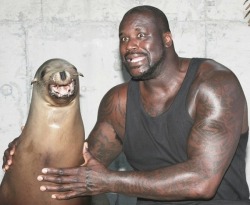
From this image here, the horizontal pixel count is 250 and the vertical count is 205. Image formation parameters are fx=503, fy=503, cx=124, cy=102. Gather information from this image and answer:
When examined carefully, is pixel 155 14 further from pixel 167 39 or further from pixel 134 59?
→ pixel 134 59

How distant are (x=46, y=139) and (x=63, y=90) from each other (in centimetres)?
30

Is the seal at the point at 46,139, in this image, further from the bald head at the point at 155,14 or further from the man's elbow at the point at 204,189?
the man's elbow at the point at 204,189

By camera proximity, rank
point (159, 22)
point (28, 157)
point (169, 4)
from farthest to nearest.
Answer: point (169, 4) < point (159, 22) < point (28, 157)

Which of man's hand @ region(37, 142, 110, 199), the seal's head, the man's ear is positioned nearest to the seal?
the seal's head

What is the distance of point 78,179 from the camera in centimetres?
267

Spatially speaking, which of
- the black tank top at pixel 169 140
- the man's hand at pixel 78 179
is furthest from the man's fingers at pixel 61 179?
the black tank top at pixel 169 140

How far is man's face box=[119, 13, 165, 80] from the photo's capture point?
2.95 meters

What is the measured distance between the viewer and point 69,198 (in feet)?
9.03

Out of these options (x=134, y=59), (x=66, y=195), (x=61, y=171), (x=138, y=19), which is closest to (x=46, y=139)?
(x=61, y=171)

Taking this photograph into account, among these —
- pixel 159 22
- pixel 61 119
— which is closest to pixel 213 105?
pixel 159 22

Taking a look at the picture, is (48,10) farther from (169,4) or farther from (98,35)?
(169,4)

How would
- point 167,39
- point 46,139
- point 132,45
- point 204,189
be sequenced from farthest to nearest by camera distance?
1. point 167,39
2. point 132,45
3. point 46,139
4. point 204,189

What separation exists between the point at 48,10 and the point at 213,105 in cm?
215

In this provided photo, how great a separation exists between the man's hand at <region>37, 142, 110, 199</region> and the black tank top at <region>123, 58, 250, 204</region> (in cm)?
47
